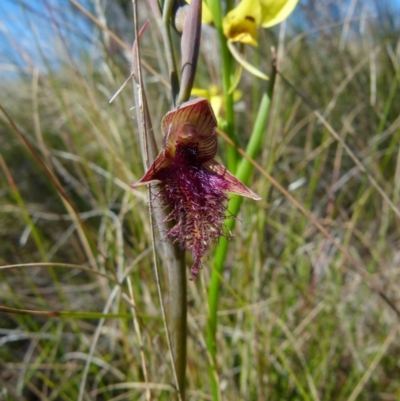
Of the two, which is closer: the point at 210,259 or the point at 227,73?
the point at 227,73

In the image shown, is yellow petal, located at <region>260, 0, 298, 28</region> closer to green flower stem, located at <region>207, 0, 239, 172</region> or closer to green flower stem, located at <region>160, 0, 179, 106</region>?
green flower stem, located at <region>207, 0, 239, 172</region>

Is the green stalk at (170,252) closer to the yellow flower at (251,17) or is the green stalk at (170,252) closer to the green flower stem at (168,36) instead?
the green flower stem at (168,36)

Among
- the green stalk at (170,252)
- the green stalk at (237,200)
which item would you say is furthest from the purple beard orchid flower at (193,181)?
the green stalk at (237,200)

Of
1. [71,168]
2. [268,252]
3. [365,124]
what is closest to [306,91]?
[365,124]

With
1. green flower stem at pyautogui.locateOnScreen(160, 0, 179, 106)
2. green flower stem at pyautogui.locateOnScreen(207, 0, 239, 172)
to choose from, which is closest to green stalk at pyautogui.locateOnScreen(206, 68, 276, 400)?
green flower stem at pyautogui.locateOnScreen(207, 0, 239, 172)

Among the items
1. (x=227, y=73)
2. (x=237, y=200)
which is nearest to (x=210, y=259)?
(x=237, y=200)

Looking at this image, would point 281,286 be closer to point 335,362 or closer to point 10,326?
point 335,362

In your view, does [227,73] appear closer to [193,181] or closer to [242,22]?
[242,22]
